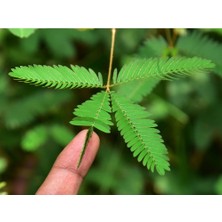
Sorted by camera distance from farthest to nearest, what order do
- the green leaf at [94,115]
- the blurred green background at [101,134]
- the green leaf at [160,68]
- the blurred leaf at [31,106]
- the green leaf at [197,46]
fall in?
the blurred green background at [101,134] → the blurred leaf at [31,106] → the green leaf at [197,46] → the green leaf at [160,68] → the green leaf at [94,115]

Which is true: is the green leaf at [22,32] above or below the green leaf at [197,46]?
above

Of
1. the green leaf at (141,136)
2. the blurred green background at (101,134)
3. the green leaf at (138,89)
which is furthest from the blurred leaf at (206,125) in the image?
the green leaf at (141,136)

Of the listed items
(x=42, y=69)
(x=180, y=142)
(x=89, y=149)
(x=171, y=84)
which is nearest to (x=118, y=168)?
(x=180, y=142)

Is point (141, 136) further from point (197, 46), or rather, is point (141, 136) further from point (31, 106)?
point (31, 106)

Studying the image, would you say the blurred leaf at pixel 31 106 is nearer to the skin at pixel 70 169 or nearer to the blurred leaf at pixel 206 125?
the blurred leaf at pixel 206 125

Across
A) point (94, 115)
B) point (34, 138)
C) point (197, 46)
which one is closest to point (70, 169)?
point (94, 115)
